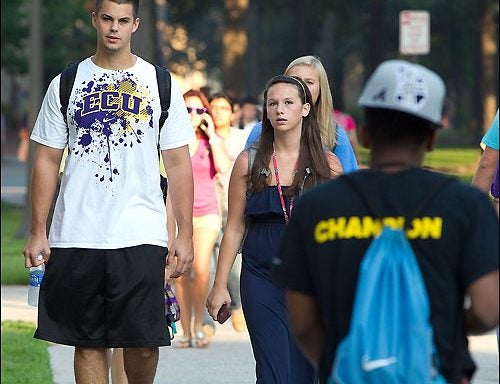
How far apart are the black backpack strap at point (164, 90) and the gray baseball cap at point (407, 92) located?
280 centimetres

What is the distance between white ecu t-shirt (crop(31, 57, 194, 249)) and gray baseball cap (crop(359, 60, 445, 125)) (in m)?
2.72

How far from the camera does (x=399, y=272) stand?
150 inches

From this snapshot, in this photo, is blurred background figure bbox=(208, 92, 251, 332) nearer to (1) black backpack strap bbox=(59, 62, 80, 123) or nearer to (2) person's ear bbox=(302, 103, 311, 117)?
(2) person's ear bbox=(302, 103, 311, 117)

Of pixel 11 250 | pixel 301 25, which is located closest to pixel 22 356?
pixel 11 250

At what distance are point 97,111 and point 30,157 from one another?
51.4 ft

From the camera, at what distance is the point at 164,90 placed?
6707mm

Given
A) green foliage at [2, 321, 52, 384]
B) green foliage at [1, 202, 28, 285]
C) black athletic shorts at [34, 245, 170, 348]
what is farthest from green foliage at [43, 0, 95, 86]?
black athletic shorts at [34, 245, 170, 348]

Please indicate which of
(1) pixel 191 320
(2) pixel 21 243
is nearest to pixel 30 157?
(2) pixel 21 243

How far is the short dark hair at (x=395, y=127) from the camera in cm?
391

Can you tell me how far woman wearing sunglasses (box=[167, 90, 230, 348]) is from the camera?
37.9ft

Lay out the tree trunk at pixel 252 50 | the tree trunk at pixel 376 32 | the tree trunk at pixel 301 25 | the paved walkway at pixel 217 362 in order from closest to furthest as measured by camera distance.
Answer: the paved walkway at pixel 217 362 → the tree trunk at pixel 252 50 → the tree trunk at pixel 376 32 → the tree trunk at pixel 301 25

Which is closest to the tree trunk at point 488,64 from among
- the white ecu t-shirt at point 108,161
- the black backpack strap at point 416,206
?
the white ecu t-shirt at point 108,161

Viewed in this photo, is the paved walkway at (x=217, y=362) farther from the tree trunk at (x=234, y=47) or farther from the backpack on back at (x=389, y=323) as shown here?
the tree trunk at (x=234, y=47)

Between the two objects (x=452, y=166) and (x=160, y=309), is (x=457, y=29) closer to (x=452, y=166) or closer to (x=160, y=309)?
(x=452, y=166)
